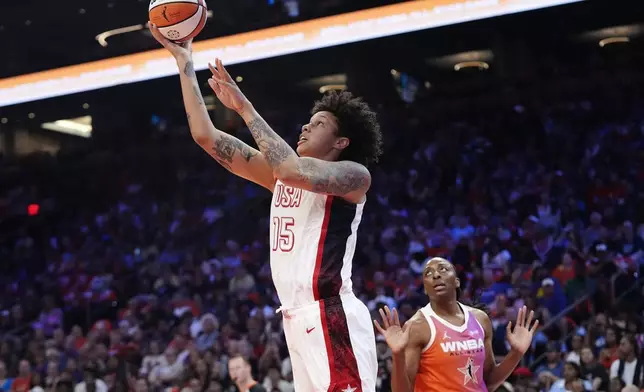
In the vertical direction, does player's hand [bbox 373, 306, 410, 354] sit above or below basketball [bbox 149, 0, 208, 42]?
below

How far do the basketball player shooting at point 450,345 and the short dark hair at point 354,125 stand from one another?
4.29 ft

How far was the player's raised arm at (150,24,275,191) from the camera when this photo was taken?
3342 mm

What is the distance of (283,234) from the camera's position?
128 inches

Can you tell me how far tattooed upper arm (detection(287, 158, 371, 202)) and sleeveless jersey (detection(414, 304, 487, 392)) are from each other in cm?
159

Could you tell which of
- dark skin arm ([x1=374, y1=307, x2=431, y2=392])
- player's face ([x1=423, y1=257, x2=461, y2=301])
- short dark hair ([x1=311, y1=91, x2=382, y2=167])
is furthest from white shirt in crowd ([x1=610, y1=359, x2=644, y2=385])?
short dark hair ([x1=311, y1=91, x2=382, y2=167])

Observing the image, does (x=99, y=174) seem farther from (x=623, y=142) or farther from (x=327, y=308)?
(x=327, y=308)

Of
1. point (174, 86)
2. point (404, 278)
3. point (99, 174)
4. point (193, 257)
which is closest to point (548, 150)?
point (404, 278)

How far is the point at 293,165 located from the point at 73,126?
16.0m

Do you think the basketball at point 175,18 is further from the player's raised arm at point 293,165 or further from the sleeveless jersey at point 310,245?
the sleeveless jersey at point 310,245

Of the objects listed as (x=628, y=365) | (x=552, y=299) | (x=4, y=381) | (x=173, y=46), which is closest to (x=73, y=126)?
(x=4, y=381)

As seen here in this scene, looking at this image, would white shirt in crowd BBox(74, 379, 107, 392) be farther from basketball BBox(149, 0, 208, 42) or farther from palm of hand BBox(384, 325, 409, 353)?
basketball BBox(149, 0, 208, 42)

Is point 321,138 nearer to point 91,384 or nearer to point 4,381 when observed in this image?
point 91,384

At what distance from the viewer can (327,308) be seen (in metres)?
3.15

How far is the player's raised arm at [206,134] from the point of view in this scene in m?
3.34
